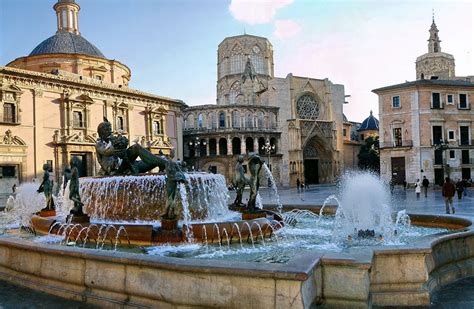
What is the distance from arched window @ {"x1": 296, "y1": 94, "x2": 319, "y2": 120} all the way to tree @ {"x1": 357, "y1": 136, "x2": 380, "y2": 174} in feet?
39.6

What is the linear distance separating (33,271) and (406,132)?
42.1 metres

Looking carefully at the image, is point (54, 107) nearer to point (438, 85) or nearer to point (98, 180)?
point (98, 180)

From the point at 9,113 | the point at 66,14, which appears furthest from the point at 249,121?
the point at 9,113

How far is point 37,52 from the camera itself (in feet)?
131

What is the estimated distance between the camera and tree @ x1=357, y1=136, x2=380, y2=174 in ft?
217

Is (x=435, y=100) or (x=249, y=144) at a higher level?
(x=435, y=100)

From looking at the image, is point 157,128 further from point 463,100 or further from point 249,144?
point 463,100

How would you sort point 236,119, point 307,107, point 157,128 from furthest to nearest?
point 307,107 → point 236,119 → point 157,128

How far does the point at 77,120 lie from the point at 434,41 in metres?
Result: 67.1

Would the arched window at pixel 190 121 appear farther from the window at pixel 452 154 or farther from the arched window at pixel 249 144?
the window at pixel 452 154

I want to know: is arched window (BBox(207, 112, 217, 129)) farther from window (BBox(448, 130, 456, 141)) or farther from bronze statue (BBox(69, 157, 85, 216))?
bronze statue (BBox(69, 157, 85, 216))

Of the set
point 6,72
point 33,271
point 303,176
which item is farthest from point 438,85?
point 33,271

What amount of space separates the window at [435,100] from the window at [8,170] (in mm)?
38469

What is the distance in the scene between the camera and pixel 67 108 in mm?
34312
